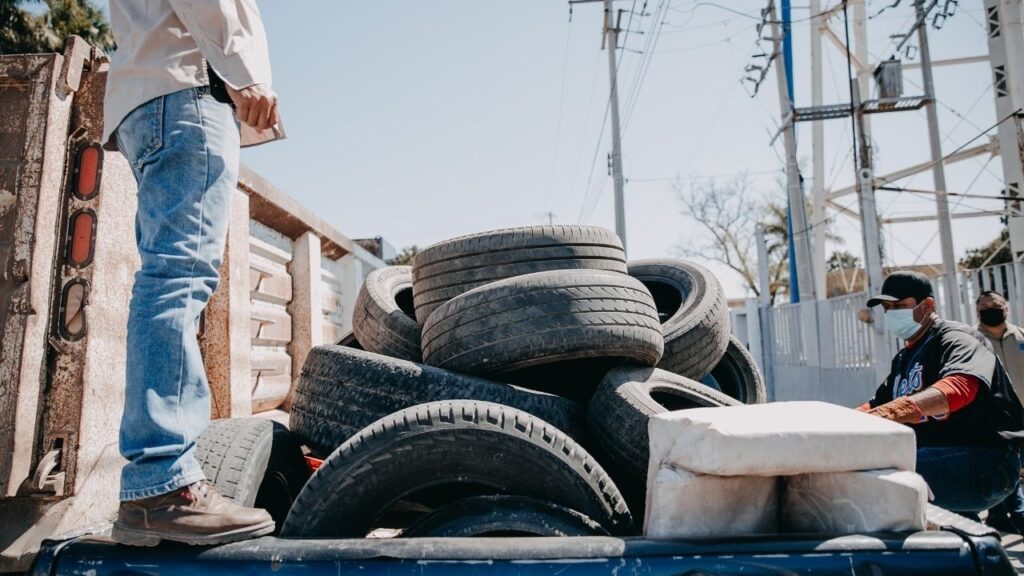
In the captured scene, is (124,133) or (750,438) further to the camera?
(124,133)

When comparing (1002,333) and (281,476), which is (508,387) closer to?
(281,476)

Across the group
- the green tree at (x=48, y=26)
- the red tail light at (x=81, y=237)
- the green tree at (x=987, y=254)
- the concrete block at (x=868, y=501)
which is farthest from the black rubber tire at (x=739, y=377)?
the green tree at (x=987, y=254)

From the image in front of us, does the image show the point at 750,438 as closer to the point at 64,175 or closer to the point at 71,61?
the point at 64,175

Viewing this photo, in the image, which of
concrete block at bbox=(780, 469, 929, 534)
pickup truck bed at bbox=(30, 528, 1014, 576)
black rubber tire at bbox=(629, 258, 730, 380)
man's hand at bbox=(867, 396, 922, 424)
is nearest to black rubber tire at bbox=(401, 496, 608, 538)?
pickup truck bed at bbox=(30, 528, 1014, 576)

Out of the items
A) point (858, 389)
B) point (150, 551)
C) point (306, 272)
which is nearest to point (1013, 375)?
point (858, 389)

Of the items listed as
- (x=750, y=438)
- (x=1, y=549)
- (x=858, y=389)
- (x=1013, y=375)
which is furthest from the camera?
(x=858, y=389)

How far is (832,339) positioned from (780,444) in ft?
37.0

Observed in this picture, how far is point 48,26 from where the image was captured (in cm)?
2236

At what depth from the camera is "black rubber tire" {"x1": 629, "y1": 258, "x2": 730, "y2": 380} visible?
3.22 meters

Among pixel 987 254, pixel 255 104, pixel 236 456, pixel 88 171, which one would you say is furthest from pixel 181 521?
pixel 987 254

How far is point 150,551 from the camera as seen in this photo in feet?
4.92

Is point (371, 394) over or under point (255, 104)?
under

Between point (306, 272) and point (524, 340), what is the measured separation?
107 inches

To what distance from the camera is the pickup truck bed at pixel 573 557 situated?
1.40 m
